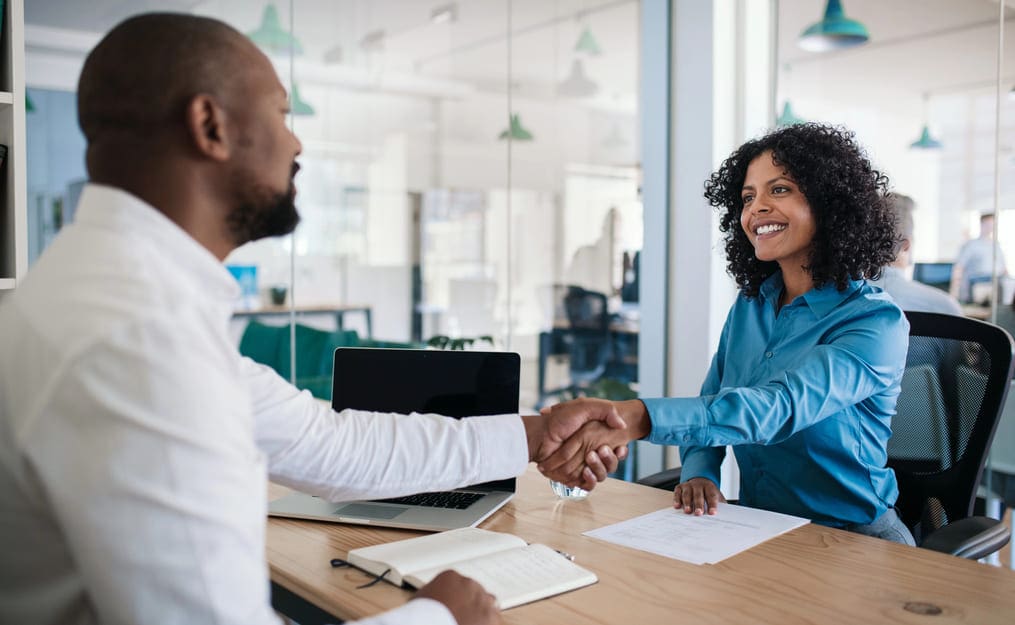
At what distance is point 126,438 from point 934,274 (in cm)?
327

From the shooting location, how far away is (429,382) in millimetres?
1908

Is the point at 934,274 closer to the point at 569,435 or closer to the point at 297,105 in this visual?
the point at 569,435

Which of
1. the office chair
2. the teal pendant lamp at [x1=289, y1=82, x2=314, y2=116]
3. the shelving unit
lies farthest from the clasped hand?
the teal pendant lamp at [x1=289, y1=82, x2=314, y2=116]

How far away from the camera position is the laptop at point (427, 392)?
180 cm

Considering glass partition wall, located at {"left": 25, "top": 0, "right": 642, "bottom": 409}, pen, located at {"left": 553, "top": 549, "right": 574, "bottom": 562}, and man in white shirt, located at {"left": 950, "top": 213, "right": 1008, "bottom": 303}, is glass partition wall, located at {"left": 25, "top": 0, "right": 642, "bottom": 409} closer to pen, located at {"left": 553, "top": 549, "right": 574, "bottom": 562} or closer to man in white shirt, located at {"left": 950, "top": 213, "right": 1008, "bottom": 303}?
man in white shirt, located at {"left": 950, "top": 213, "right": 1008, "bottom": 303}

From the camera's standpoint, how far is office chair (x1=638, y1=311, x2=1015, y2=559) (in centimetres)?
194

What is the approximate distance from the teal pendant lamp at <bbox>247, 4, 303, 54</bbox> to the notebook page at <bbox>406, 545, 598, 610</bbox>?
2516 mm

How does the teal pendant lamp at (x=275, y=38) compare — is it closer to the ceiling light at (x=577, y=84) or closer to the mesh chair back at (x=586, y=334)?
the ceiling light at (x=577, y=84)

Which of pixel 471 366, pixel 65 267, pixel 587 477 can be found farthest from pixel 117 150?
pixel 587 477

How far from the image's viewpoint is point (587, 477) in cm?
179

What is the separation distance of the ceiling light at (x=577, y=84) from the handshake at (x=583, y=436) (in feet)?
8.31

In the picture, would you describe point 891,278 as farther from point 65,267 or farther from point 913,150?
point 65,267

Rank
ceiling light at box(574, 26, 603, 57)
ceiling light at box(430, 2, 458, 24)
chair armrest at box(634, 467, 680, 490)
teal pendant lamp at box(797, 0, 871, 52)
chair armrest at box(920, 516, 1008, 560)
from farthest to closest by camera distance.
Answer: ceiling light at box(574, 26, 603, 57) < ceiling light at box(430, 2, 458, 24) < teal pendant lamp at box(797, 0, 871, 52) < chair armrest at box(634, 467, 680, 490) < chair armrest at box(920, 516, 1008, 560)

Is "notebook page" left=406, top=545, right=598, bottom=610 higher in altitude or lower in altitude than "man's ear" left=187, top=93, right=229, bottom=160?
lower
